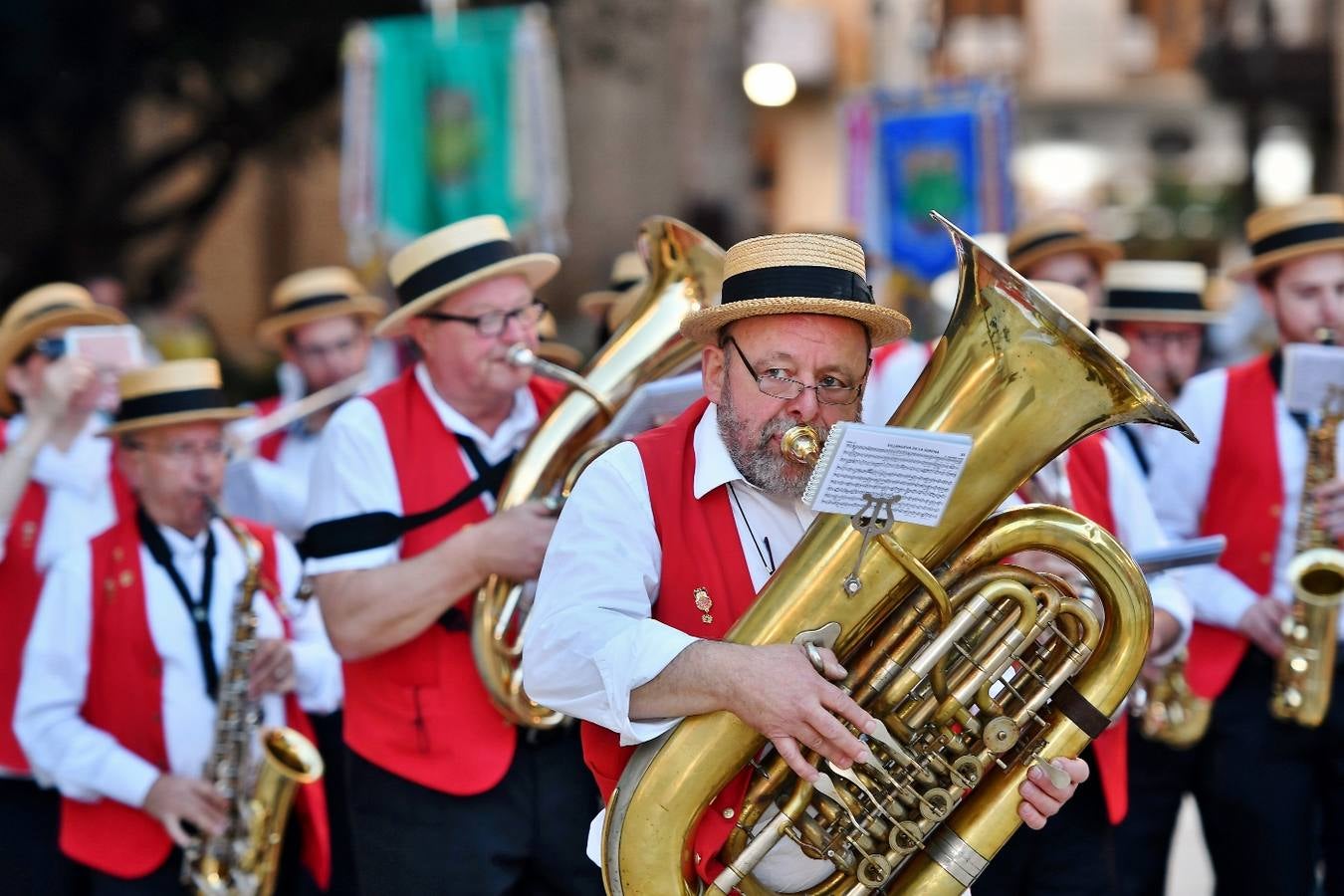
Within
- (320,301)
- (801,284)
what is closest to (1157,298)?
(320,301)

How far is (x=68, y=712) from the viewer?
471 cm

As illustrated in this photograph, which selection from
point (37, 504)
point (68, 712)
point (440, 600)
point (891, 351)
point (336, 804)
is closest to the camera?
point (440, 600)

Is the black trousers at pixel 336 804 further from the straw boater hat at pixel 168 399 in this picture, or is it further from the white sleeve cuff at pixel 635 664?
the white sleeve cuff at pixel 635 664

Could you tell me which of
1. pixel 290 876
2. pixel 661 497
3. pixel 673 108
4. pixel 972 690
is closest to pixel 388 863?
pixel 290 876

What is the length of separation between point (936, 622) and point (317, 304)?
4480 mm

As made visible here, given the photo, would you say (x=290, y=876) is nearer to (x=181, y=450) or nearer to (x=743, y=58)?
(x=181, y=450)

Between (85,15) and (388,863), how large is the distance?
12152mm

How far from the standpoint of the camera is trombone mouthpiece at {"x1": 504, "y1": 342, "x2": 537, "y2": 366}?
166 inches

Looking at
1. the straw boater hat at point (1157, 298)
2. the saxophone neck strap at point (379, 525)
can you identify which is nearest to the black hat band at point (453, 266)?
the saxophone neck strap at point (379, 525)

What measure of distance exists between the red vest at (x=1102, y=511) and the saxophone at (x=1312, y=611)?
2.39 ft

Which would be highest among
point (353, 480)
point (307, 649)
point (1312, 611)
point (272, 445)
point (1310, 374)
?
point (353, 480)

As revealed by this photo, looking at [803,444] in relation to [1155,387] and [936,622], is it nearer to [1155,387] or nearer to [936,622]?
[936,622]

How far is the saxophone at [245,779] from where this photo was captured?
4727mm

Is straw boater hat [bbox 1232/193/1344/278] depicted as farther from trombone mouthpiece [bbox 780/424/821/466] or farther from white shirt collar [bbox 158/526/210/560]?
white shirt collar [bbox 158/526/210/560]
